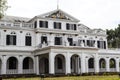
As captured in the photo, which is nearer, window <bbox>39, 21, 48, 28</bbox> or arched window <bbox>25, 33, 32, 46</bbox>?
arched window <bbox>25, 33, 32, 46</bbox>

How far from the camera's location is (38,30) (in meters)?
39.2

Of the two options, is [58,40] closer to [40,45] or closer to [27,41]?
[40,45]

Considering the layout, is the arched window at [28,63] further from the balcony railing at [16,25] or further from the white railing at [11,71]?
the balcony railing at [16,25]

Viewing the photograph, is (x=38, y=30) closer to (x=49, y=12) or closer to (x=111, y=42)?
(x=49, y=12)

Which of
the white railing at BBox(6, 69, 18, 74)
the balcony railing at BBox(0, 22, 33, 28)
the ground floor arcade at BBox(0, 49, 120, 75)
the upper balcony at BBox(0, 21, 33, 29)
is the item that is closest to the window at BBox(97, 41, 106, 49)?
the ground floor arcade at BBox(0, 49, 120, 75)

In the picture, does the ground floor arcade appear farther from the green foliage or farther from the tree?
the green foliage

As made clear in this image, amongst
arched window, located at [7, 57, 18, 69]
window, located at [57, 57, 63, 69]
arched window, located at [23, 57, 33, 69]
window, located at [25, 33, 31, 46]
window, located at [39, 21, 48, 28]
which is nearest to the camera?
arched window, located at [7, 57, 18, 69]

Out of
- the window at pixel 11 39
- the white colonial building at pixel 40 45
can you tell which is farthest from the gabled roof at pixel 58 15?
the window at pixel 11 39

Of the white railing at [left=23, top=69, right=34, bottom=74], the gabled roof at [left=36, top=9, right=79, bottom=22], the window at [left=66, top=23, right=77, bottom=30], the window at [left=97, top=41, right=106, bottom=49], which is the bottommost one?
the white railing at [left=23, top=69, right=34, bottom=74]

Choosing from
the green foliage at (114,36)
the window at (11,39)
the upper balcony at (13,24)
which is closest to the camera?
the window at (11,39)

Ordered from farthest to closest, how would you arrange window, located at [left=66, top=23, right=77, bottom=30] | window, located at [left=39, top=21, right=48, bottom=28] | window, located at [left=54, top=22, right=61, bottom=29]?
window, located at [left=66, top=23, right=77, bottom=30], window, located at [left=54, top=22, right=61, bottom=29], window, located at [left=39, top=21, right=48, bottom=28]

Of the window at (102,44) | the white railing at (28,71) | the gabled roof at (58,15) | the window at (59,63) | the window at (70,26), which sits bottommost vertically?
the white railing at (28,71)

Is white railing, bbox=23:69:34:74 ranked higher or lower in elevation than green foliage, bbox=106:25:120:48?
lower

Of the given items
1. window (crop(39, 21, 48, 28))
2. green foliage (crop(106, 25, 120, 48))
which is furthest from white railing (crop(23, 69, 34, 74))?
green foliage (crop(106, 25, 120, 48))
